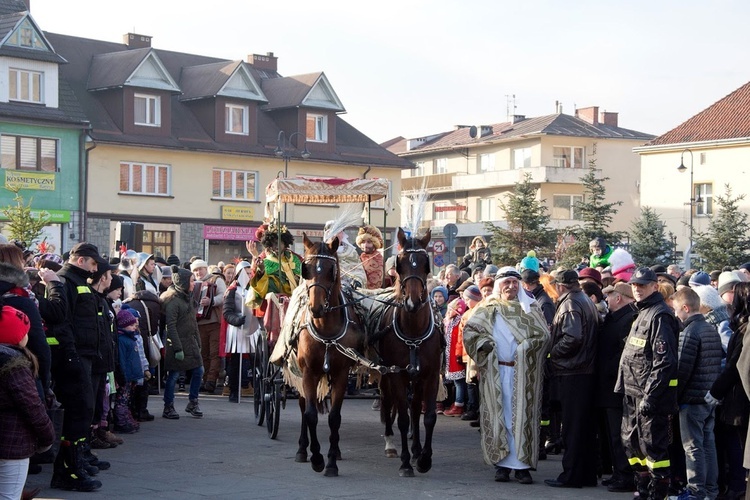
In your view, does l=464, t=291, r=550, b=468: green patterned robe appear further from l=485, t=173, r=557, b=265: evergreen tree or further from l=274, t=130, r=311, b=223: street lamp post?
l=274, t=130, r=311, b=223: street lamp post

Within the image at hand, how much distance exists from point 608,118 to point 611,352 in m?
69.2

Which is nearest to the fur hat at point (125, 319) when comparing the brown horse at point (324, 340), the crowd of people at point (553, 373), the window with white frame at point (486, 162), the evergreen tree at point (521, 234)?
the crowd of people at point (553, 373)

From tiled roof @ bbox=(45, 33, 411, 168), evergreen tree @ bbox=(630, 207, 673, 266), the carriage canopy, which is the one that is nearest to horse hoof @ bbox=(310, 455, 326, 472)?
the carriage canopy

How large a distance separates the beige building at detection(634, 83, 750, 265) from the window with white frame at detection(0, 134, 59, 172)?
2725 cm

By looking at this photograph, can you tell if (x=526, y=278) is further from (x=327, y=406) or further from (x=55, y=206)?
(x=55, y=206)

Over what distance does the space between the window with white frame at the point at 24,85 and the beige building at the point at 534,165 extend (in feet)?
95.1

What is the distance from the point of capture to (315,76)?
→ 5031 centimetres

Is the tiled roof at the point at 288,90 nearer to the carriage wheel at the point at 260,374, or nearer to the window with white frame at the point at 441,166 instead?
the window with white frame at the point at 441,166

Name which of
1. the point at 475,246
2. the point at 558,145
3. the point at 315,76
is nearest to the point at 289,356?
the point at 475,246

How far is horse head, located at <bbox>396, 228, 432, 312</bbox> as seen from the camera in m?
11.2

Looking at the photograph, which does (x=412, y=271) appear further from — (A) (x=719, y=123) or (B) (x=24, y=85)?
(A) (x=719, y=123)

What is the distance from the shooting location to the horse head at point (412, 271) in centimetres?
1118

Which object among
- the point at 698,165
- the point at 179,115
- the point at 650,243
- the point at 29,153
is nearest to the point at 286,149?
the point at 179,115

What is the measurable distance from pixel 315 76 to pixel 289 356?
38.9 m
